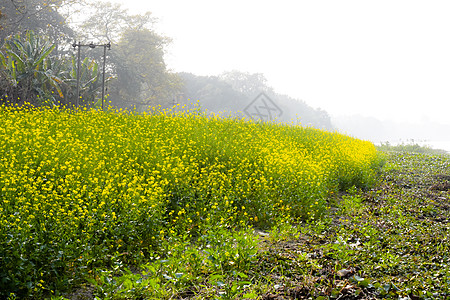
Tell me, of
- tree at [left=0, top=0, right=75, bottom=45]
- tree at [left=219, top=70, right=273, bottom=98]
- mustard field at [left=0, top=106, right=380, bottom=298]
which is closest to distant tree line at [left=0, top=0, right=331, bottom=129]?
tree at [left=0, top=0, right=75, bottom=45]

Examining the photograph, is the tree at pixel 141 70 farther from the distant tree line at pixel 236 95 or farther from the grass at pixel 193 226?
the grass at pixel 193 226

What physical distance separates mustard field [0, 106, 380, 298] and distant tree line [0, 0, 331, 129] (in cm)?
631

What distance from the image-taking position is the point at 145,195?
4965mm

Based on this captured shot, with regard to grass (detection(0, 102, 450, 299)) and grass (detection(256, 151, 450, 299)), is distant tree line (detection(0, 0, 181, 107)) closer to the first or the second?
grass (detection(0, 102, 450, 299))

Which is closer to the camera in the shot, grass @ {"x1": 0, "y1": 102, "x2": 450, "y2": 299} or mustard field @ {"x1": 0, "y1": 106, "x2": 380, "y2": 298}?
grass @ {"x1": 0, "y1": 102, "x2": 450, "y2": 299}

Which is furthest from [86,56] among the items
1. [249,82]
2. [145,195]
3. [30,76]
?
[249,82]

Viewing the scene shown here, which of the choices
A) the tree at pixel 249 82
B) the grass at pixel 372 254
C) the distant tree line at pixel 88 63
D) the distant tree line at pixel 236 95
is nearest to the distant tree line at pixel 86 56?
the distant tree line at pixel 88 63

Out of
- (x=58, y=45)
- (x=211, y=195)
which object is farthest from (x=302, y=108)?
(x=211, y=195)

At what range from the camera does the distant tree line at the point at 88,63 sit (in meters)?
15.9

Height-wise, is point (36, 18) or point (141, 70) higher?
point (36, 18)

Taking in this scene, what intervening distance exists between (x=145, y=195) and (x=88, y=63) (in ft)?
76.6

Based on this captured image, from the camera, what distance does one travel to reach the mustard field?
3.46 m

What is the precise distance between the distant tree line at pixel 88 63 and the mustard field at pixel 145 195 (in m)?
6.31

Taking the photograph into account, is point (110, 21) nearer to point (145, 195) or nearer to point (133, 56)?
point (133, 56)
